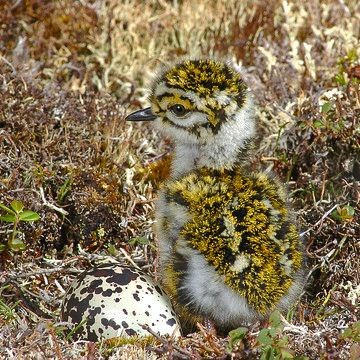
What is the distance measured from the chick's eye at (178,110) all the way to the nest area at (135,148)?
69 centimetres

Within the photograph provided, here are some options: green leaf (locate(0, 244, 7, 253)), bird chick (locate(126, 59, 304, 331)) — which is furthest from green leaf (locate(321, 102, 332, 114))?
green leaf (locate(0, 244, 7, 253))

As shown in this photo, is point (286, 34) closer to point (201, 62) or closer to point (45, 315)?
point (201, 62)

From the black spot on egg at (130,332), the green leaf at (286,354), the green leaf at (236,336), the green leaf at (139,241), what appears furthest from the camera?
the green leaf at (139,241)

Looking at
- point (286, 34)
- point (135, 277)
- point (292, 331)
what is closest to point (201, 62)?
point (135, 277)

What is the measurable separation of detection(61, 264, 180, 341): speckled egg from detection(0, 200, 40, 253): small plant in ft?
1.78

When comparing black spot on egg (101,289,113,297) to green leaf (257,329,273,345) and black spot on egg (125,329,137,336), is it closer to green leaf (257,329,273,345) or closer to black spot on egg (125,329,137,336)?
black spot on egg (125,329,137,336)

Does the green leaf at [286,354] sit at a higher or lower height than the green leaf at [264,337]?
lower

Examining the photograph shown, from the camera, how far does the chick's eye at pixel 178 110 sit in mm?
4215

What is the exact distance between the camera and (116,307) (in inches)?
158

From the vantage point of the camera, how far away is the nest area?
406 centimetres

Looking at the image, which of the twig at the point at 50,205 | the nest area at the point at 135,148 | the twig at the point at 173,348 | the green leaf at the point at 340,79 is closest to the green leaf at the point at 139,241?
the nest area at the point at 135,148

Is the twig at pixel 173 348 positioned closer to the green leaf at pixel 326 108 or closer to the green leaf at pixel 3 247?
the green leaf at pixel 3 247

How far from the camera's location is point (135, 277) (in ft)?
13.6

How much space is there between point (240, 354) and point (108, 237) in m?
1.50
